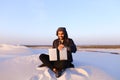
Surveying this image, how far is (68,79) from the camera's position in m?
5.02

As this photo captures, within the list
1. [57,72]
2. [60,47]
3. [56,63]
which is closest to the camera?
[60,47]

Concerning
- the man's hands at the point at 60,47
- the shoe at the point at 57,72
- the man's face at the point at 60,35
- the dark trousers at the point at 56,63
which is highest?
the man's face at the point at 60,35

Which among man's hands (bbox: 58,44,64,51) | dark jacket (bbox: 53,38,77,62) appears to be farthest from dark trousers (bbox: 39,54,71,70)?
man's hands (bbox: 58,44,64,51)

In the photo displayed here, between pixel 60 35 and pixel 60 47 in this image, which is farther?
pixel 60 35

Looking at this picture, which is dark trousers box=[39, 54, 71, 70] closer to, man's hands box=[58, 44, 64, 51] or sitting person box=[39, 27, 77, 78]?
sitting person box=[39, 27, 77, 78]

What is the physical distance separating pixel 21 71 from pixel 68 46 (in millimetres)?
1038

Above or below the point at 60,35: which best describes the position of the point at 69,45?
below

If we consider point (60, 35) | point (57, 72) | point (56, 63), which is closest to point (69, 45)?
point (60, 35)

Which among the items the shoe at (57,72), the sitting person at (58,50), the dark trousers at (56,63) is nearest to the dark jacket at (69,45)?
the sitting person at (58,50)

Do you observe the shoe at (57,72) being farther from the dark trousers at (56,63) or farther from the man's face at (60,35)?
the man's face at (60,35)

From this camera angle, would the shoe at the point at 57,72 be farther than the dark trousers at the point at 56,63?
No

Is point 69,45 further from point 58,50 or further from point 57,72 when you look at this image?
point 57,72

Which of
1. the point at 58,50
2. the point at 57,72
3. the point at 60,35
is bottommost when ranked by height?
the point at 57,72

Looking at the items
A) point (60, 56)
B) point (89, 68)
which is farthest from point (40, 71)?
point (89, 68)
